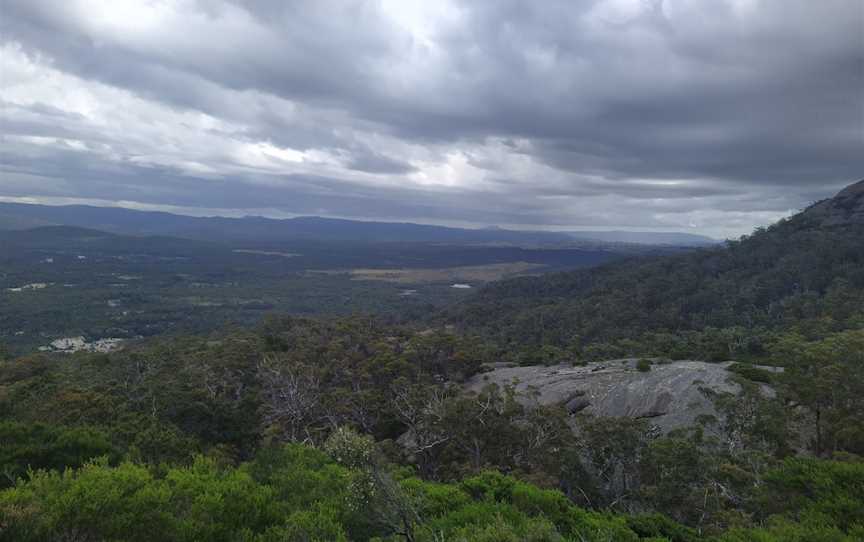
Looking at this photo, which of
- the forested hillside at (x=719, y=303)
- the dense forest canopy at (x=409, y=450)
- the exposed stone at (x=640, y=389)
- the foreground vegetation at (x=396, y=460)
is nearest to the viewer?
the foreground vegetation at (x=396, y=460)

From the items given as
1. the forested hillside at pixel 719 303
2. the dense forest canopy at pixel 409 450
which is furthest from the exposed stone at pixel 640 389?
the forested hillside at pixel 719 303

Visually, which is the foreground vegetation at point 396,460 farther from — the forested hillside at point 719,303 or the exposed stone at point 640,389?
the forested hillside at point 719,303

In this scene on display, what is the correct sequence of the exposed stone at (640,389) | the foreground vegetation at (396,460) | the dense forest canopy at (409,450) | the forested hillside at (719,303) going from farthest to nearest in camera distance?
the forested hillside at (719,303), the exposed stone at (640,389), the dense forest canopy at (409,450), the foreground vegetation at (396,460)

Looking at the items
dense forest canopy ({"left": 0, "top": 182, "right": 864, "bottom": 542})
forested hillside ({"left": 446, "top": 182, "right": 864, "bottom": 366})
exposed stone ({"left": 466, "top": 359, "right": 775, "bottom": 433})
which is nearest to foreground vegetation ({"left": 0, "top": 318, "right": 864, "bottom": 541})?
dense forest canopy ({"left": 0, "top": 182, "right": 864, "bottom": 542})

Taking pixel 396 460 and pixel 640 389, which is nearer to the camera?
pixel 396 460

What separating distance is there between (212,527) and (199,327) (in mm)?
154172

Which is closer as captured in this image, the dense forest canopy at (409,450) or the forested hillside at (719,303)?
the dense forest canopy at (409,450)

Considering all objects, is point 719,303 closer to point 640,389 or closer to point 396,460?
point 640,389

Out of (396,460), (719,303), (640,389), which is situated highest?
(640,389)

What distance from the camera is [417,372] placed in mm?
47688

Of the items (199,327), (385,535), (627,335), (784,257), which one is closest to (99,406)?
(385,535)

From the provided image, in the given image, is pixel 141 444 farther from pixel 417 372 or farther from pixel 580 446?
pixel 417 372

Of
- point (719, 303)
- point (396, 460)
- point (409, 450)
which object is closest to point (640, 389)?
point (409, 450)

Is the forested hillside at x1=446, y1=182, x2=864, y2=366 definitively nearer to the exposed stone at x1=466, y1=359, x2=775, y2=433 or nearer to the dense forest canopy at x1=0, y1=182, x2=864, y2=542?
the dense forest canopy at x1=0, y1=182, x2=864, y2=542
